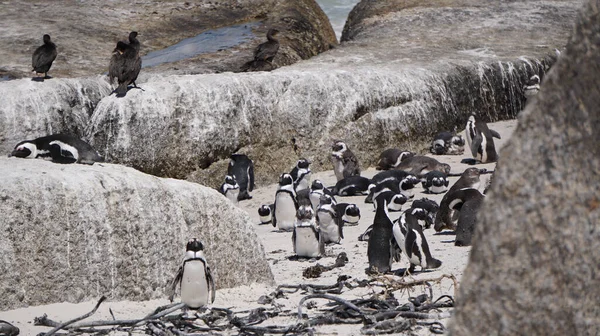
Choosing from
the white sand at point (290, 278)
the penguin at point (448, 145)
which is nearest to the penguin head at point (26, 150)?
the white sand at point (290, 278)

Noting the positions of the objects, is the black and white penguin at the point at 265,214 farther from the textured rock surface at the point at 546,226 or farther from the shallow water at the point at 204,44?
the textured rock surface at the point at 546,226

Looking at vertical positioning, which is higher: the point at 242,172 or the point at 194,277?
the point at 194,277

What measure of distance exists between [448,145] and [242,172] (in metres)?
3.65

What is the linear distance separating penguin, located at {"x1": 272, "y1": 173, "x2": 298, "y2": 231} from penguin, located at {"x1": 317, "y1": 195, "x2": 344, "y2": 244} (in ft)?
3.91

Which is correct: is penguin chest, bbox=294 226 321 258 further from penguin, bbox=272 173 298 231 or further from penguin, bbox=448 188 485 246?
penguin, bbox=272 173 298 231

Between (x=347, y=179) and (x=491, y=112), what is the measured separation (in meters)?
4.76

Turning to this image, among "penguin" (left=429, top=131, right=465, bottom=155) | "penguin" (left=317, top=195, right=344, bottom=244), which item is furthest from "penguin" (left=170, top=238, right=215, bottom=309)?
"penguin" (left=429, top=131, right=465, bottom=155)

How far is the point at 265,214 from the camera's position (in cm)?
1123

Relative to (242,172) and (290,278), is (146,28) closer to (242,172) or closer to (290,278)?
(242,172)

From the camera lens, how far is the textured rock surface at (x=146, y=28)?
1514 cm

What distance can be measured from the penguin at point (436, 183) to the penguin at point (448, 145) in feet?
7.52

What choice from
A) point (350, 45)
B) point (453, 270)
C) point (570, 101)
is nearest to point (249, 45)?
point (350, 45)

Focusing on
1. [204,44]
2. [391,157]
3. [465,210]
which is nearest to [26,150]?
[465,210]

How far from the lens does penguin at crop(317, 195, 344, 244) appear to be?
9281 mm
